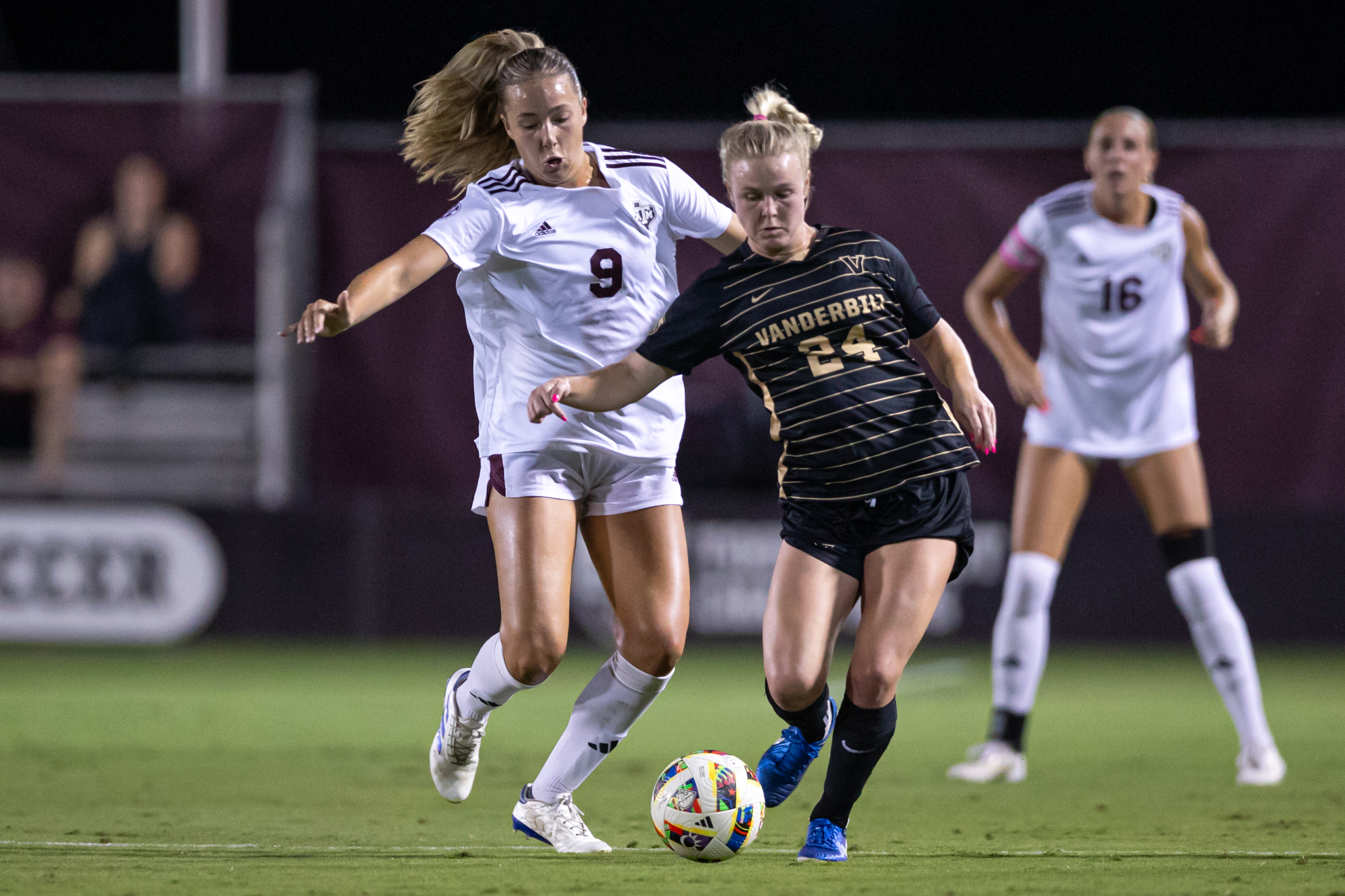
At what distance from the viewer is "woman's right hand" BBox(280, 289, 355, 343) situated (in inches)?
175

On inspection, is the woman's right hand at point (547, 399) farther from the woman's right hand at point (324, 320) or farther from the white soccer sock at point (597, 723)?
the white soccer sock at point (597, 723)

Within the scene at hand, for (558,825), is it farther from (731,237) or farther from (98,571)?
(98,571)

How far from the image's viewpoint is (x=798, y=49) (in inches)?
677

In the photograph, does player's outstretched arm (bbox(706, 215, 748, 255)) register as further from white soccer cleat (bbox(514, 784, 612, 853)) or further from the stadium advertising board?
the stadium advertising board

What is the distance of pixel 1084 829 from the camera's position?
5422 millimetres

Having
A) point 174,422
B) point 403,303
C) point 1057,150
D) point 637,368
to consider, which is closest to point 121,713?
point 174,422

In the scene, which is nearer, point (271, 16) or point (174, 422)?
point (174, 422)

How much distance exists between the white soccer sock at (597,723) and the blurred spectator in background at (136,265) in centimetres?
668

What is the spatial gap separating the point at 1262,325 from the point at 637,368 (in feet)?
25.1

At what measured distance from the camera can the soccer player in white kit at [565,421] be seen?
5.00 metres

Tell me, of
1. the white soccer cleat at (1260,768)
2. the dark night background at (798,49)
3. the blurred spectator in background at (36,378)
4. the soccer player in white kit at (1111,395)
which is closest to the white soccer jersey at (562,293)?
the soccer player in white kit at (1111,395)

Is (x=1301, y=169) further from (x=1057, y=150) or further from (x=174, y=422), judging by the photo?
(x=174, y=422)

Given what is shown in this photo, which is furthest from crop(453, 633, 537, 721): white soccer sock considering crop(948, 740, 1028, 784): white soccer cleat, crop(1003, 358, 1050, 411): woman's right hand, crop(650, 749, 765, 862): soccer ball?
crop(1003, 358, 1050, 411): woman's right hand

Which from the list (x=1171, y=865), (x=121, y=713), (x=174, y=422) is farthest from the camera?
(x=174, y=422)
